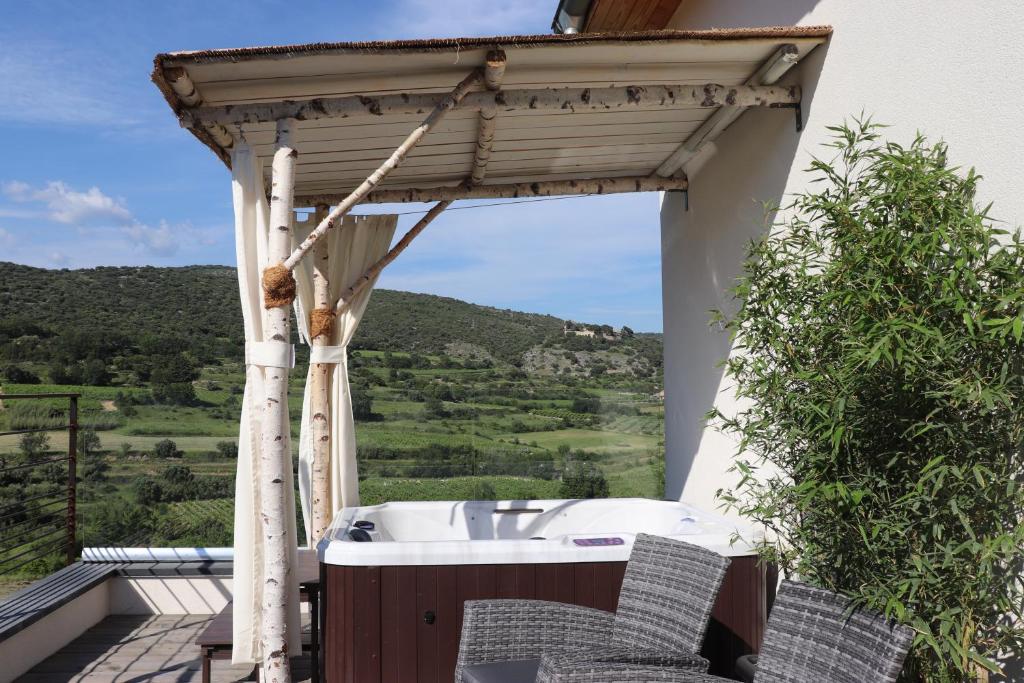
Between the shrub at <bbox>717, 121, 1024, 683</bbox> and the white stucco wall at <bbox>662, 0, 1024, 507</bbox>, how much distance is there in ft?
0.55

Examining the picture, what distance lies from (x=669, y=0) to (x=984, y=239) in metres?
4.24

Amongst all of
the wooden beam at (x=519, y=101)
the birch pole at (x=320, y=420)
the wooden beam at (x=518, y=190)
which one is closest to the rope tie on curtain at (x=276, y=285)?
the wooden beam at (x=519, y=101)

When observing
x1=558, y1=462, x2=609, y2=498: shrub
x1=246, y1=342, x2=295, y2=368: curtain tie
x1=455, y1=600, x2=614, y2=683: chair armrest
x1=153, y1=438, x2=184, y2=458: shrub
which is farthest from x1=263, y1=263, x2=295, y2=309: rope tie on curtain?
x1=153, y1=438, x2=184, y2=458: shrub

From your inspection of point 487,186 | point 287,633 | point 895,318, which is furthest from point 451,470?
point 895,318

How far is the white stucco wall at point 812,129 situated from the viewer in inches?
96.3

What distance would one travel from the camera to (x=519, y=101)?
3676mm

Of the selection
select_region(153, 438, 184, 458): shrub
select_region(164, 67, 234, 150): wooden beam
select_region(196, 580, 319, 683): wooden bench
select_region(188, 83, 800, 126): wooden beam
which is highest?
select_region(188, 83, 800, 126): wooden beam

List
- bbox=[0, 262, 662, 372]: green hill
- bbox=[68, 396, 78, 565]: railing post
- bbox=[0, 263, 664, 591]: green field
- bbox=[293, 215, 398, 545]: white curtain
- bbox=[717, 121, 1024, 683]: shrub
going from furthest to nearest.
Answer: bbox=[0, 262, 662, 372]: green hill < bbox=[0, 263, 664, 591]: green field < bbox=[68, 396, 78, 565]: railing post < bbox=[293, 215, 398, 545]: white curtain < bbox=[717, 121, 1024, 683]: shrub

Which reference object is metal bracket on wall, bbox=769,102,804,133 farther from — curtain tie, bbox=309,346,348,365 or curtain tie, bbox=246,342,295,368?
curtain tie, bbox=309,346,348,365

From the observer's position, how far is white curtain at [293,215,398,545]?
5.23 meters

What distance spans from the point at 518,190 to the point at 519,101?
1798 millimetres

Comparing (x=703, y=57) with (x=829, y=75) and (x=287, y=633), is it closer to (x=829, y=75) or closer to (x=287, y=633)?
(x=829, y=75)

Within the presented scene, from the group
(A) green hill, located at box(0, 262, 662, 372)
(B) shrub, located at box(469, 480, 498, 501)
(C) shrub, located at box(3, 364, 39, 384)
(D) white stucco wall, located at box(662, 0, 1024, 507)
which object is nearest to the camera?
(D) white stucco wall, located at box(662, 0, 1024, 507)

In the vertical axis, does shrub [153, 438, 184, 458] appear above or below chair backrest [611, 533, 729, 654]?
above
